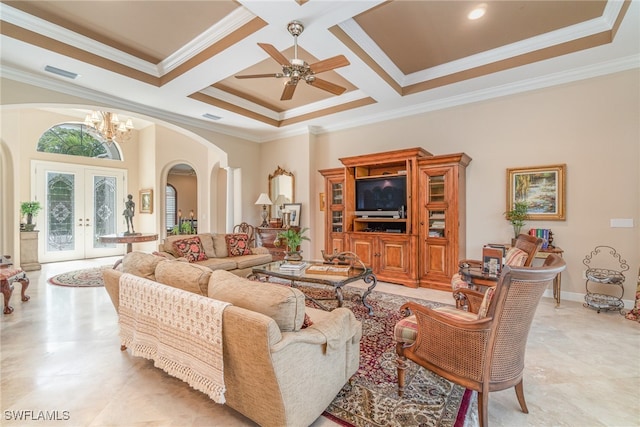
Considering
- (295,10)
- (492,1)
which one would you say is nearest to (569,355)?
(492,1)

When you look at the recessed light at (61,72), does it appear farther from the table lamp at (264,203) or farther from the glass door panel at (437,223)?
the glass door panel at (437,223)

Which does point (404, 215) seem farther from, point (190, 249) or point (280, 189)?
point (190, 249)

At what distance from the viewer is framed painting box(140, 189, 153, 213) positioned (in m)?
8.28

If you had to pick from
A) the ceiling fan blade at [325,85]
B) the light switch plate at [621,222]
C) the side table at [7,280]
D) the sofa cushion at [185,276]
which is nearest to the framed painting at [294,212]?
the ceiling fan blade at [325,85]

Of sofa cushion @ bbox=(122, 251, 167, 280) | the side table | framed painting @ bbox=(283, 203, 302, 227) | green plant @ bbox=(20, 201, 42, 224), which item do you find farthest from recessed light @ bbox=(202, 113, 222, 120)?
green plant @ bbox=(20, 201, 42, 224)

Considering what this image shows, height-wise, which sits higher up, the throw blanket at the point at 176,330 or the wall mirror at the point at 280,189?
the wall mirror at the point at 280,189

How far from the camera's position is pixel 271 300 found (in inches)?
61.0

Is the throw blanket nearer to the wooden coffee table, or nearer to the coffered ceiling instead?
the wooden coffee table

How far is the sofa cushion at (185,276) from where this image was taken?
199 cm

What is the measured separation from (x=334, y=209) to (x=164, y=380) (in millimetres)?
4122

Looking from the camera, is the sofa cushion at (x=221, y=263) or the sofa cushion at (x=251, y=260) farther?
the sofa cushion at (x=251, y=260)

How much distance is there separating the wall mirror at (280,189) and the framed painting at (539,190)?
169 inches

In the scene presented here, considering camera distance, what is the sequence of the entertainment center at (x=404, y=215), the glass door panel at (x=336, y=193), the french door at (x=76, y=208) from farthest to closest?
the french door at (x=76, y=208) < the glass door panel at (x=336, y=193) < the entertainment center at (x=404, y=215)

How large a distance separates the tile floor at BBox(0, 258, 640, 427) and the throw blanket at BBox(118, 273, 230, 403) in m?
0.23
